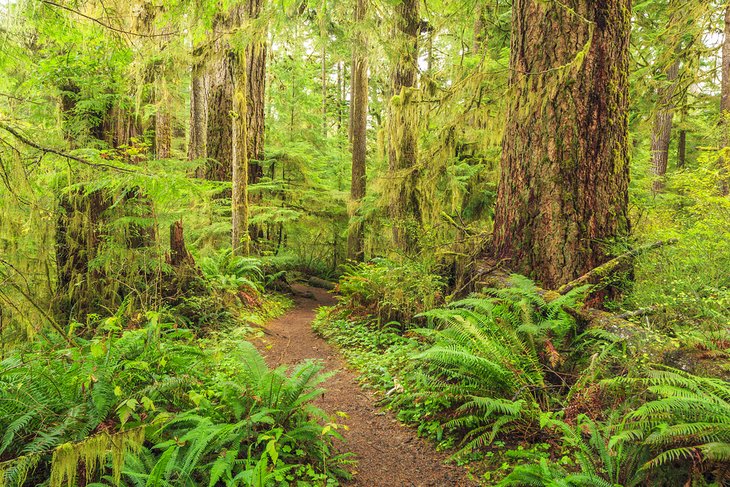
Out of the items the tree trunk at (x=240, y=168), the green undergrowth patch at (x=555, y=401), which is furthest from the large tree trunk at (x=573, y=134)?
the tree trunk at (x=240, y=168)

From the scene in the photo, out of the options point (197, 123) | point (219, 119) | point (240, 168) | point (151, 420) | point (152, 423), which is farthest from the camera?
point (197, 123)

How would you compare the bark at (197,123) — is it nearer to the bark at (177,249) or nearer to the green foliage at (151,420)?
the bark at (177,249)

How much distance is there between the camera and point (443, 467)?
3.25m

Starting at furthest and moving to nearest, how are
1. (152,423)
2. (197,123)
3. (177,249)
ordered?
1. (197,123)
2. (177,249)
3. (152,423)

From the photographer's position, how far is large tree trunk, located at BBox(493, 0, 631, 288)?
14.8ft

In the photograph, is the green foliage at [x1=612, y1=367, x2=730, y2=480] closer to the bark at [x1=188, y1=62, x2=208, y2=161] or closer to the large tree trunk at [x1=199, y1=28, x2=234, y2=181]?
the large tree trunk at [x1=199, y1=28, x2=234, y2=181]

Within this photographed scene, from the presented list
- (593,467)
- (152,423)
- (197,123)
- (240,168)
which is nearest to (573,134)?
(593,467)

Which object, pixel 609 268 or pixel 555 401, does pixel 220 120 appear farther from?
pixel 555 401

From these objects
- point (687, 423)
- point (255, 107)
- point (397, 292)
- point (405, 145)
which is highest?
point (255, 107)

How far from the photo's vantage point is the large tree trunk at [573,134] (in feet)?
14.8

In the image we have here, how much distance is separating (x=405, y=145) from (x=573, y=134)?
158 inches

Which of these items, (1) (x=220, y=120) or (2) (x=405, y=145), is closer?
(2) (x=405, y=145)

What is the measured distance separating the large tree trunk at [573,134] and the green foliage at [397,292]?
1.57 meters

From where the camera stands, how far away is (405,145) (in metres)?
8.16
